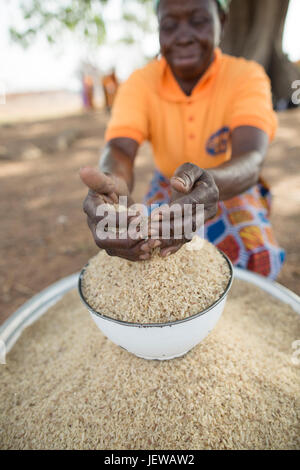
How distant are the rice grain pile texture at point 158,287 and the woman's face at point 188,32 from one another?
1.18 m

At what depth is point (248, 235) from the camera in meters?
1.70

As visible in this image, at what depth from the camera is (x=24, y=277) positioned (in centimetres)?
270

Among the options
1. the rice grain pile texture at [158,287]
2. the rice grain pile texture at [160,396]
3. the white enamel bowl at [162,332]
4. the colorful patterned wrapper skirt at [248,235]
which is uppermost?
the rice grain pile texture at [158,287]

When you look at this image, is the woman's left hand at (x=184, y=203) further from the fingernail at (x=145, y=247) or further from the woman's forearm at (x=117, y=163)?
the woman's forearm at (x=117, y=163)

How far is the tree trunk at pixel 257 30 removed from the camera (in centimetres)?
508

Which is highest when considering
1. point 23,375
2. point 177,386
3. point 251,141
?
point 251,141

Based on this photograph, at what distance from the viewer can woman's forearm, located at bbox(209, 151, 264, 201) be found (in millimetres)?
1335

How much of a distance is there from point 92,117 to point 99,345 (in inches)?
440

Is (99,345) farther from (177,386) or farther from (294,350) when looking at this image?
(294,350)

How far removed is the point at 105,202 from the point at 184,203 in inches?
12.6

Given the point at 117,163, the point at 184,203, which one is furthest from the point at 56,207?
the point at 184,203

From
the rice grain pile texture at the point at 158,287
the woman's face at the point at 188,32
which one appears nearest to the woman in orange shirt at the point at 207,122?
the woman's face at the point at 188,32
